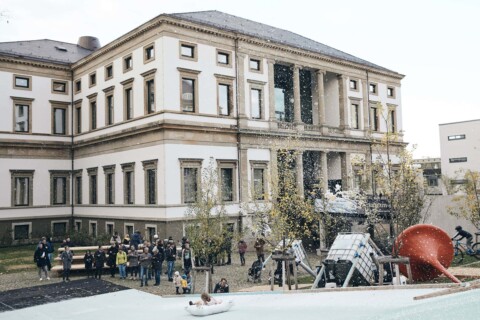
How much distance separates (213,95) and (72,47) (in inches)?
813

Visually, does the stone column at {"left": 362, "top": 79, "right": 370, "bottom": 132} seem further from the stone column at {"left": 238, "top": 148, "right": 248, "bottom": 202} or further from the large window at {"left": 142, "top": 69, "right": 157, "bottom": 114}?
the large window at {"left": 142, "top": 69, "right": 157, "bottom": 114}

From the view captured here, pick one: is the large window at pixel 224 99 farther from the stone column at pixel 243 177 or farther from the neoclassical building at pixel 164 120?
the stone column at pixel 243 177

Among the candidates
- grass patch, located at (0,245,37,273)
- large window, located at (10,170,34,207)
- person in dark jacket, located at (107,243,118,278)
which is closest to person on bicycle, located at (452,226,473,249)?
person in dark jacket, located at (107,243,118,278)

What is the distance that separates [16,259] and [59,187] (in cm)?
1149

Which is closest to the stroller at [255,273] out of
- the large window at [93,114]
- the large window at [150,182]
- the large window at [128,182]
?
the large window at [150,182]

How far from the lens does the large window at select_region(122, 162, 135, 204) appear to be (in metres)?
34.3

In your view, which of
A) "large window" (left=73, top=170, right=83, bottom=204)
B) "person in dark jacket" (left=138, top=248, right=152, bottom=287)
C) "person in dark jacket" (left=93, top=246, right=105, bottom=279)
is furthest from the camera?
"large window" (left=73, top=170, right=83, bottom=204)

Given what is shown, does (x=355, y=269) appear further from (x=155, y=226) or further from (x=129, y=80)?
(x=129, y=80)

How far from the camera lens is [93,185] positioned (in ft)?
129

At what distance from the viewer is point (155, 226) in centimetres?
3159

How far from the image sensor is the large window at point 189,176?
32.0m

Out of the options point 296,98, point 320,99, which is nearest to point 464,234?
point 296,98

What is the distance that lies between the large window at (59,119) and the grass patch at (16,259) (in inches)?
399

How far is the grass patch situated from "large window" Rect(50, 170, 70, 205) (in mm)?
4821
